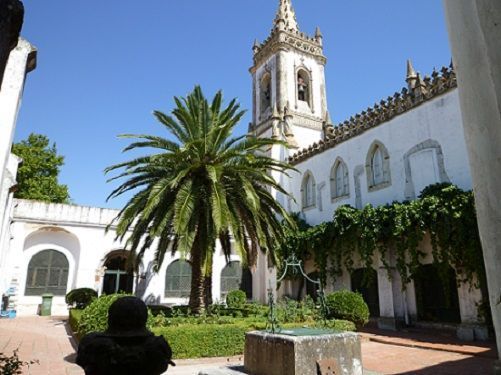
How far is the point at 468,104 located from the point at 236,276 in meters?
23.9

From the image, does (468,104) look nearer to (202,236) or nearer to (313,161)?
(202,236)

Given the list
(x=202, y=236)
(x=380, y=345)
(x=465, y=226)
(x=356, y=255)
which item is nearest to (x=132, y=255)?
(x=202, y=236)

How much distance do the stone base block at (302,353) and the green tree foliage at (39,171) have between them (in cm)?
2930

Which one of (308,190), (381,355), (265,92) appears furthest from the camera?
(265,92)

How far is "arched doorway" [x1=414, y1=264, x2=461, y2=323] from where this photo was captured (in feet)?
45.0

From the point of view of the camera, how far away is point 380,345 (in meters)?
12.0

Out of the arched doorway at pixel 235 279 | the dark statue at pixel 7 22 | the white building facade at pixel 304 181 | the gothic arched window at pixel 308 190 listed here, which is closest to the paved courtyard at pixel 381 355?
the white building facade at pixel 304 181

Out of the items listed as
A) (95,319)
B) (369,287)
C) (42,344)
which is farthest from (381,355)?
(42,344)

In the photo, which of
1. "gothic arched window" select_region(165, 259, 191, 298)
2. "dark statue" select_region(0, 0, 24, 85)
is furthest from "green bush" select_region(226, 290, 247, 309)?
"dark statue" select_region(0, 0, 24, 85)

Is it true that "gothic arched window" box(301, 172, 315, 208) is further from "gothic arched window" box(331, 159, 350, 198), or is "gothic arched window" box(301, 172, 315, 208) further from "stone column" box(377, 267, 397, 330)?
"stone column" box(377, 267, 397, 330)

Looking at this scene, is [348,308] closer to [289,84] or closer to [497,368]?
[497,368]

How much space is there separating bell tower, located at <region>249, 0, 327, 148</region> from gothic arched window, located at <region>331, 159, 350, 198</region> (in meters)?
4.73

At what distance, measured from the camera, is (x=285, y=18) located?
31.0 m

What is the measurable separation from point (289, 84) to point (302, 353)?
2444 centimetres
